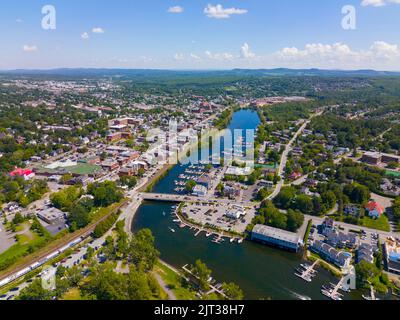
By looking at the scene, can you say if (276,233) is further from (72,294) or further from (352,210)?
(72,294)

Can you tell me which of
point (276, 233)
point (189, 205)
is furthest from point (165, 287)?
point (189, 205)

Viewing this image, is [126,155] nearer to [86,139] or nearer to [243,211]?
[86,139]

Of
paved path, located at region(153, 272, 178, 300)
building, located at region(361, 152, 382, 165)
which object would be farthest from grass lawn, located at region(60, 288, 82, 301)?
building, located at region(361, 152, 382, 165)

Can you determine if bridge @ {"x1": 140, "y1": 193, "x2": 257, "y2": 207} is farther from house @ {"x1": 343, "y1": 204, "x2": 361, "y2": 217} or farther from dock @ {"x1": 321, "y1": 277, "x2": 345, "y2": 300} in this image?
dock @ {"x1": 321, "y1": 277, "x2": 345, "y2": 300}

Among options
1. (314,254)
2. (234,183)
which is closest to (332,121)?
(234,183)

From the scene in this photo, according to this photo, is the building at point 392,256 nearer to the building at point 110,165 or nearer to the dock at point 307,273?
the dock at point 307,273
